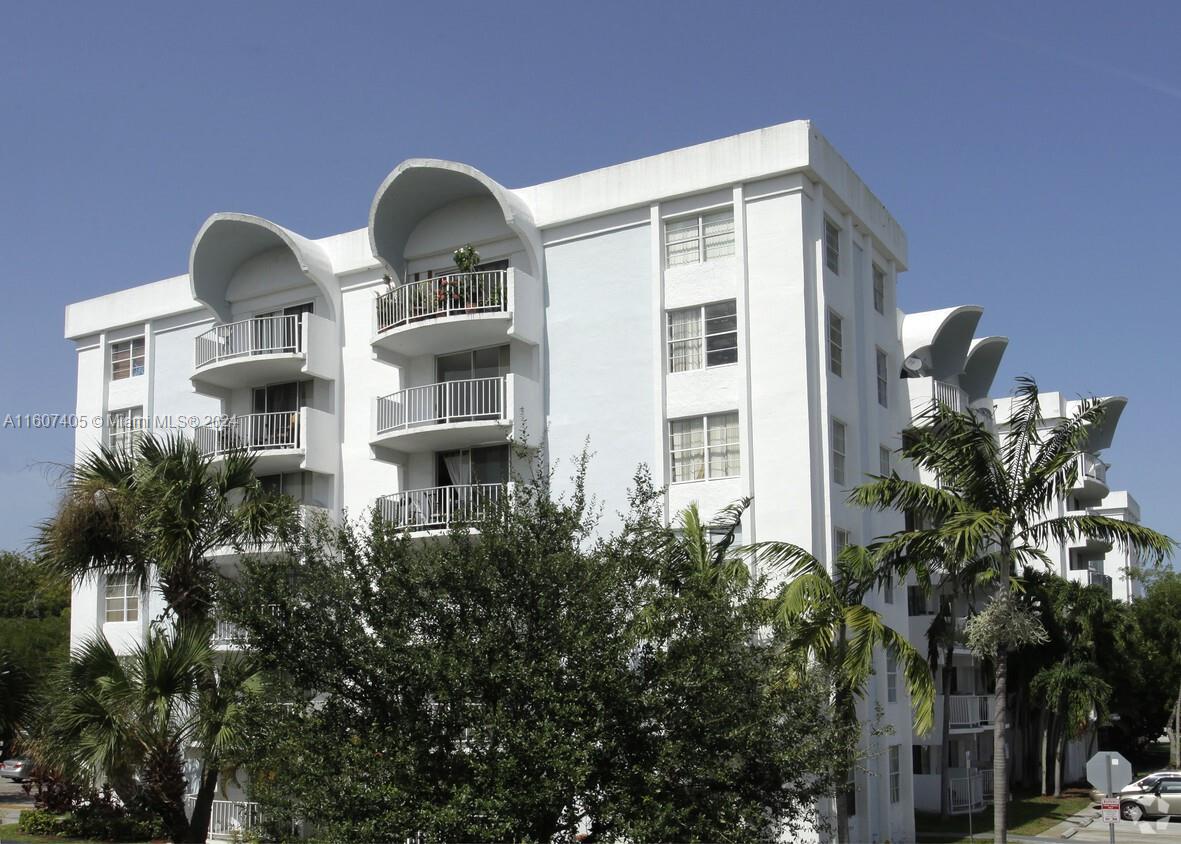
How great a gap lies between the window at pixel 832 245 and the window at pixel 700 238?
230 centimetres

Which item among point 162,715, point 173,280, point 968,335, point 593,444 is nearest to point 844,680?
point 593,444

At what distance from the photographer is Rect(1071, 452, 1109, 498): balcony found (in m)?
55.2

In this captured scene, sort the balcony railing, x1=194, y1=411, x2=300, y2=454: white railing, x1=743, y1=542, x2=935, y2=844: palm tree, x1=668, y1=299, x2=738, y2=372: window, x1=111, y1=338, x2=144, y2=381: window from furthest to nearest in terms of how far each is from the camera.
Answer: the balcony railing, x1=111, y1=338, x2=144, y2=381: window, x1=194, y1=411, x2=300, y2=454: white railing, x1=668, y1=299, x2=738, y2=372: window, x1=743, y1=542, x2=935, y2=844: palm tree

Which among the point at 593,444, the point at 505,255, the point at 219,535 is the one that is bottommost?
the point at 219,535

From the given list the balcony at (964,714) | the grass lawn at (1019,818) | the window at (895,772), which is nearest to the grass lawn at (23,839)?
the window at (895,772)

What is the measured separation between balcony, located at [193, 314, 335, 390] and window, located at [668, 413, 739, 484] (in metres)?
10.0

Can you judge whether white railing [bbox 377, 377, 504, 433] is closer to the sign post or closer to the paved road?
the sign post

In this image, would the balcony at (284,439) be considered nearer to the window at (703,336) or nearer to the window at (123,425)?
the window at (123,425)

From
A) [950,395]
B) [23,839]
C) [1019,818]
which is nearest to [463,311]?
[950,395]

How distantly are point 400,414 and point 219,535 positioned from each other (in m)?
6.71

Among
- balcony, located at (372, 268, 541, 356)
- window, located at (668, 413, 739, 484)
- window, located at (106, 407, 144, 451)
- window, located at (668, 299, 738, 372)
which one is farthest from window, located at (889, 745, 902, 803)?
window, located at (106, 407, 144, 451)

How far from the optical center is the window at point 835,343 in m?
28.2

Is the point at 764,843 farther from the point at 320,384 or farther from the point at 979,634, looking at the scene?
the point at 320,384

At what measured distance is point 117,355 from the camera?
38406 millimetres
